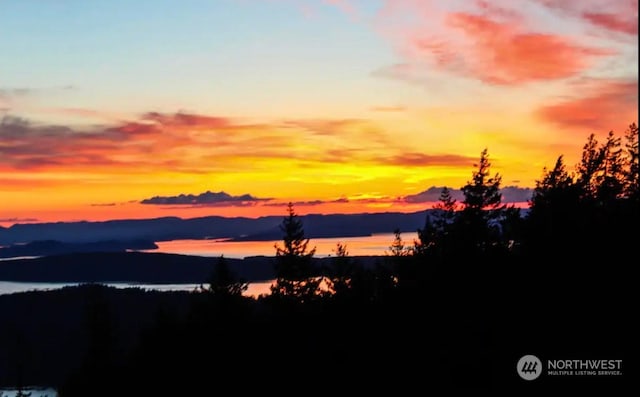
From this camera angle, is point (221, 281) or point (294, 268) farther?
point (294, 268)

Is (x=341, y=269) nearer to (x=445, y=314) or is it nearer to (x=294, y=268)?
(x=294, y=268)

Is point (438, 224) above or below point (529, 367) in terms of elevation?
above

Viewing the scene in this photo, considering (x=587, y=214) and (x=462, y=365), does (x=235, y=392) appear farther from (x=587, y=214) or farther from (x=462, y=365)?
(x=587, y=214)

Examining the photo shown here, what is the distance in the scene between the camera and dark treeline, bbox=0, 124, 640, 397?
22578 millimetres

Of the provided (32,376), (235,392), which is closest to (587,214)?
(235,392)

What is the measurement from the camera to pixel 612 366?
61.1ft

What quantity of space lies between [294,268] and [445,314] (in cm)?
2597

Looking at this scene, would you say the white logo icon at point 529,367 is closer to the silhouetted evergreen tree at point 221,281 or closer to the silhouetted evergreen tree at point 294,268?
the silhouetted evergreen tree at point 221,281

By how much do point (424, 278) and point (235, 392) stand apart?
12715mm

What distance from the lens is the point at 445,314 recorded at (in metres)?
29.2

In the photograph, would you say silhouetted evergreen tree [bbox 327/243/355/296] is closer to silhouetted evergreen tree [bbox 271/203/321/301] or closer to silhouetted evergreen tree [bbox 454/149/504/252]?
silhouetted evergreen tree [bbox 271/203/321/301]

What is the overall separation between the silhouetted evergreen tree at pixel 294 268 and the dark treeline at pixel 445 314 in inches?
4.3

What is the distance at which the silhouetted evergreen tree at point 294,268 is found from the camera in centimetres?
5344

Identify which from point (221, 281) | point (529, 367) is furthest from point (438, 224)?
point (529, 367)
